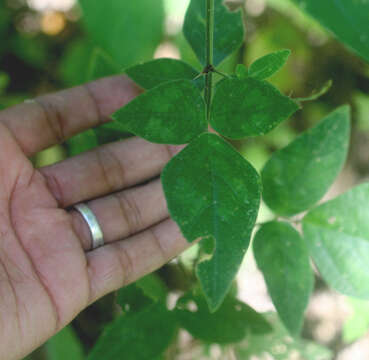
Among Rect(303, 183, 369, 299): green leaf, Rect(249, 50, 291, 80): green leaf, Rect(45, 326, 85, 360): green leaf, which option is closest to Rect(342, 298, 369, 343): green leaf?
Rect(303, 183, 369, 299): green leaf

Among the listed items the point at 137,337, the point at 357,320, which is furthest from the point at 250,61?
the point at 137,337

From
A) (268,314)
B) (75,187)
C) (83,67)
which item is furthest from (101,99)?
(268,314)

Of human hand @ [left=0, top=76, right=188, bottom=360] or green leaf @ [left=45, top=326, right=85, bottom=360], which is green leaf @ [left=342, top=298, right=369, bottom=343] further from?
green leaf @ [left=45, top=326, right=85, bottom=360]

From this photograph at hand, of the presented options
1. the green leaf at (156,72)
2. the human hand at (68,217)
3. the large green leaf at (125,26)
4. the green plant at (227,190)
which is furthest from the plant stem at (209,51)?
the large green leaf at (125,26)

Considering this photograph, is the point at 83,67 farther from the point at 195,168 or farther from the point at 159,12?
the point at 195,168

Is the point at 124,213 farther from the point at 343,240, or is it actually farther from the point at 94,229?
the point at 343,240
